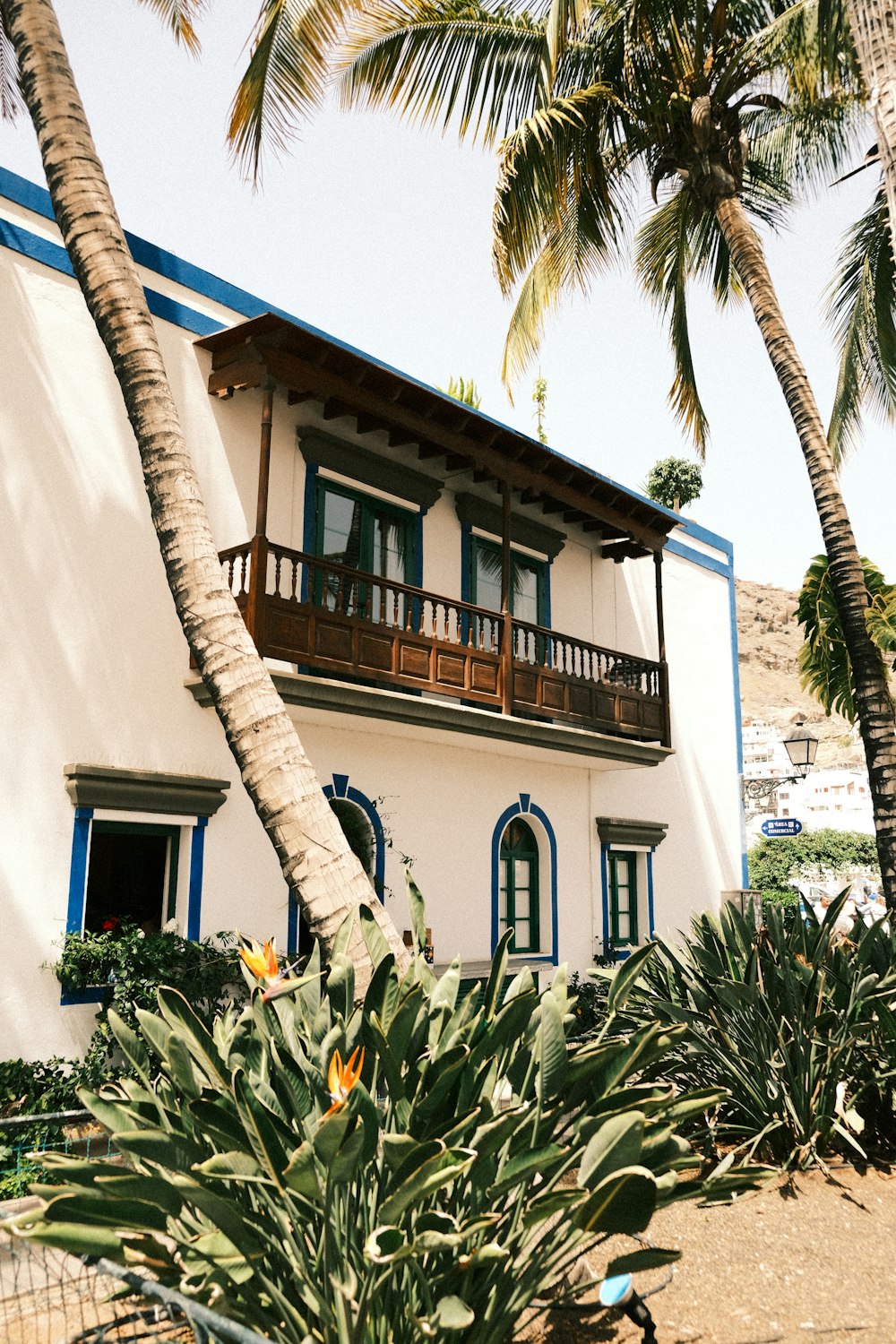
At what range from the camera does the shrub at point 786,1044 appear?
6.35 m

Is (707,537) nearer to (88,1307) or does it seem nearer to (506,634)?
(506,634)

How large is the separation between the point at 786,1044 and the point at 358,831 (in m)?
5.67

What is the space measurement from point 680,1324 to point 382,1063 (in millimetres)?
2049

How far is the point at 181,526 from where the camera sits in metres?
5.80

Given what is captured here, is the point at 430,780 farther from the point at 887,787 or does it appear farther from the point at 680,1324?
the point at 680,1324

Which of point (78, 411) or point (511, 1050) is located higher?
point (78, 411)

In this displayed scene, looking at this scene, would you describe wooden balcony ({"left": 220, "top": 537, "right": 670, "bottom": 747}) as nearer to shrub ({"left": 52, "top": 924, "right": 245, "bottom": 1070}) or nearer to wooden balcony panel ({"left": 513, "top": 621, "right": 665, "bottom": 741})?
wooden balcony panel ({"left": 513, "top": 621, "right": 665, "bottom": 741})

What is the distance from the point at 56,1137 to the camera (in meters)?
7.08

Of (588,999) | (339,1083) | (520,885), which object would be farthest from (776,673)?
(339,1083)

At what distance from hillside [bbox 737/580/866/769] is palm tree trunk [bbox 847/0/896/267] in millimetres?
75705

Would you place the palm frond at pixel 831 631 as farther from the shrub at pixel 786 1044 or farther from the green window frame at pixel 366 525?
the shrub at pixel 786 1044

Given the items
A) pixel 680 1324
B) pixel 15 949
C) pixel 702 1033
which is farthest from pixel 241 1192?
pixel 15 949

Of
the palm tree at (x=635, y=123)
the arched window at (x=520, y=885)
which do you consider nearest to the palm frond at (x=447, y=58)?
the palm tree at (x=635, y=123)

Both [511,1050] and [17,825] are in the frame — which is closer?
[511,1050]
